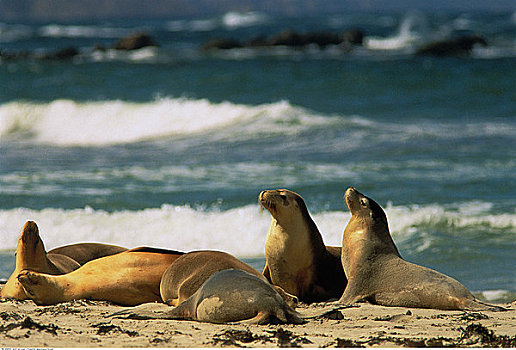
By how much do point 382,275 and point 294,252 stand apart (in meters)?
0.69

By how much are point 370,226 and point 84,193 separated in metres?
6.88

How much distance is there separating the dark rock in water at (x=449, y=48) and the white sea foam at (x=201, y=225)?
77.9 feet

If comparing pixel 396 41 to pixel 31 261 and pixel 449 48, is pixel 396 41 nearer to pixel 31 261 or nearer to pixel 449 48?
pixel 449 48

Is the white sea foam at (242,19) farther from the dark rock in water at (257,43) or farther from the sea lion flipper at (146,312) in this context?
the sea lion flipper at (146,312)

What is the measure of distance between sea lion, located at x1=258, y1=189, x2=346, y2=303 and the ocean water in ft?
5.21

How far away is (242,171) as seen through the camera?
46.9 ft

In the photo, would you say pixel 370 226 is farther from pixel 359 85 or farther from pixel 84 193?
pixel 359 85

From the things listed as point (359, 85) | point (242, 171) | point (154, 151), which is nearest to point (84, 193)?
point (242, 171)

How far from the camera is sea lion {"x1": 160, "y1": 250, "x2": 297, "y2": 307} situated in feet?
18.1

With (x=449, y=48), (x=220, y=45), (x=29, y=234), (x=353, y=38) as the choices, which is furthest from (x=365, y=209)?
(x=353, y=38)

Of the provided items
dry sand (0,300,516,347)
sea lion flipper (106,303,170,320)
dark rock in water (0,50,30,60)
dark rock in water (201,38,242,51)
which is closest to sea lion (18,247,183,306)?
dry sand (0,300,516,347)

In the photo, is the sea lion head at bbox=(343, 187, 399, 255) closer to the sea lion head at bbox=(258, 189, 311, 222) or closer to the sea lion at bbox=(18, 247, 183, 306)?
the sea lion head at bbox=(258, 189, 311, 222)

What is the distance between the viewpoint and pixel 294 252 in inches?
251

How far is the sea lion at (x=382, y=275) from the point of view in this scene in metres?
5.81
